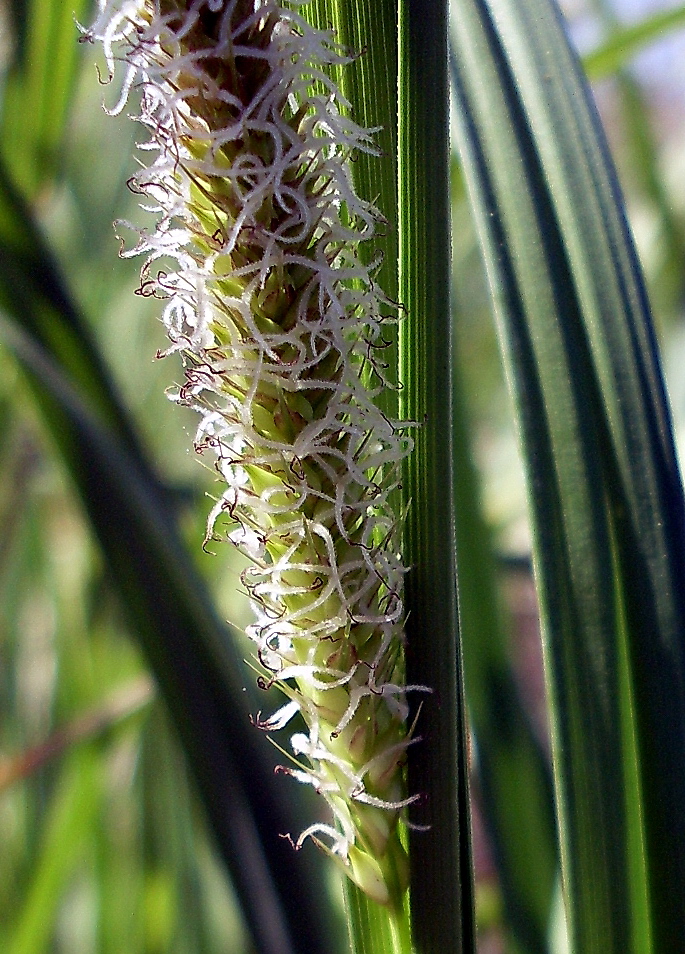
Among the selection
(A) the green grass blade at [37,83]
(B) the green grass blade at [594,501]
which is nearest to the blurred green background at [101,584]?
(A) the green grass blade at [37,83]

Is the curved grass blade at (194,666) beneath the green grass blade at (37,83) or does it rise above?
beneath

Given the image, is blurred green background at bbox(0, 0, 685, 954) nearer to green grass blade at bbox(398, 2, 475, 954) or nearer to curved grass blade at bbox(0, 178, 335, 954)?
curved grass blade at bbox(0, 178, 335, 954)

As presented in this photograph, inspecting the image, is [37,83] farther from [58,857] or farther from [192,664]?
[58,857]

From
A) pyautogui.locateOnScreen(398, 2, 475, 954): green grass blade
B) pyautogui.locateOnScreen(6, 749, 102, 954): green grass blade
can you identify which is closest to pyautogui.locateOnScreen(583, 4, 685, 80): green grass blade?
pyautogui.locateOnScreen(398, 2, 475, 954): green grass blade

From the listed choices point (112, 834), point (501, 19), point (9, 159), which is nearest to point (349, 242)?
point (501, 19)

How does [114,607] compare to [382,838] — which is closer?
[382,838]

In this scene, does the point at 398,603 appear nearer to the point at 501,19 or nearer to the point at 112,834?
the point at 501,19

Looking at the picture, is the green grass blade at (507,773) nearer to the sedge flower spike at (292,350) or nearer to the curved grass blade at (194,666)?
the curved grass blade at (194,666)
